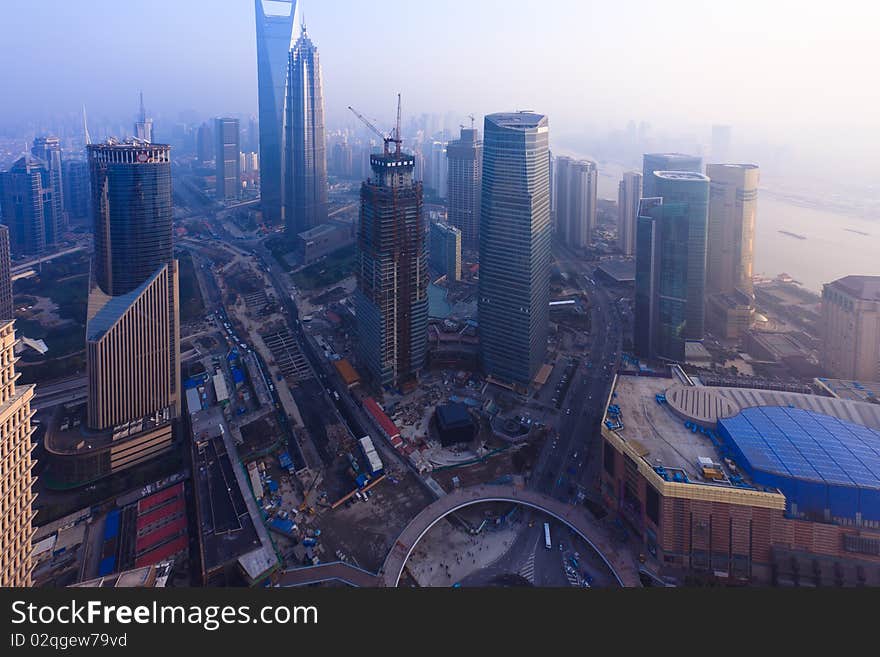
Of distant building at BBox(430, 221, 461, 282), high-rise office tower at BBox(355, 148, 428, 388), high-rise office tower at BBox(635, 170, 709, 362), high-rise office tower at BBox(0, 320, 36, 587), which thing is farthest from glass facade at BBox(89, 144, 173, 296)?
high-rise office tower at BBox(635, 170, 709, 362)

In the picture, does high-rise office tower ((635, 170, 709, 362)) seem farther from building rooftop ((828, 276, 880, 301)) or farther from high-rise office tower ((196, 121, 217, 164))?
high-rise office tower ((196, 121, 217, 164))

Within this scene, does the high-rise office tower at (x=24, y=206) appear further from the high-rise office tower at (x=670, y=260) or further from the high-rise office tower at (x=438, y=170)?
the high-rise office tower at (x=670, y=260)

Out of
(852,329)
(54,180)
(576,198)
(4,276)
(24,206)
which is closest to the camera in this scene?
(852,329)

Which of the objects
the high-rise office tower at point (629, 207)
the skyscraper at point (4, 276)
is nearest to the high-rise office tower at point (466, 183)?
the high-rise office tower at point (629, 207)

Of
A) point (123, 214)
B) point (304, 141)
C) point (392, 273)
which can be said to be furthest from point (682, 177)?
point (304, 141)

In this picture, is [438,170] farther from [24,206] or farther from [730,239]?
[24,206]

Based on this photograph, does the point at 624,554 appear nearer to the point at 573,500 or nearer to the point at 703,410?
the point at 573,500

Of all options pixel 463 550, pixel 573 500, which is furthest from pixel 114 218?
pixel 573 500
